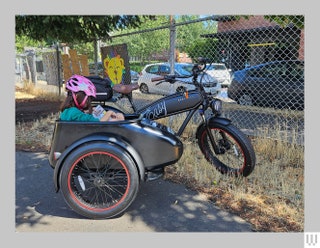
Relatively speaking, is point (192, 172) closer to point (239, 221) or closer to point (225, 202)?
point (225, 202)

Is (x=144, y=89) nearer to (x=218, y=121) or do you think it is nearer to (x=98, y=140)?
(x=218, y=121)

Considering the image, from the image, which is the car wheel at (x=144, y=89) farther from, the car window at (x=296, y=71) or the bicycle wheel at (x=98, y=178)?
the bicycle wheel at (x=98, y=178)

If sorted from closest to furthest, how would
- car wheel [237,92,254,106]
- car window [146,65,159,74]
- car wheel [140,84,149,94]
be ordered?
car wheel [237,92,254,106], car wheel [140,84,149,94], car window [146,65,159,74]

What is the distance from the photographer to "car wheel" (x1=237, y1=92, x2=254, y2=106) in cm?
948

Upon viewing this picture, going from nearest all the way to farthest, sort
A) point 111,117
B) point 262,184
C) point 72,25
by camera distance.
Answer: point 111,117 < point 262,184 < point 72,25

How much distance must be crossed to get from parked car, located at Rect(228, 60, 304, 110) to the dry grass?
3317 mm

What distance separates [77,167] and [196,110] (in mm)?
1705

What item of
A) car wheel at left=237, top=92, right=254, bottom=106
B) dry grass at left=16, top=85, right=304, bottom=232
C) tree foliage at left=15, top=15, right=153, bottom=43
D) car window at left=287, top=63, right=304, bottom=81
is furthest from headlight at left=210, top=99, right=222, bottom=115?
car wheel at left=237, top=92, right=254, bottom=106

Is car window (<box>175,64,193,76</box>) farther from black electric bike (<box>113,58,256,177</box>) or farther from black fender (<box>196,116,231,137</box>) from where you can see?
black fender (<box>196,116,231,137</box>)

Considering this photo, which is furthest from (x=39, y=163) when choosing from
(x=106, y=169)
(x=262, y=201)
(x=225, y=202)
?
(x=262, y=201)

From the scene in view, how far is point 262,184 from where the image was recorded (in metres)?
4.07

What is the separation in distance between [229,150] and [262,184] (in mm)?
569

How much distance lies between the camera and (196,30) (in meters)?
24.3

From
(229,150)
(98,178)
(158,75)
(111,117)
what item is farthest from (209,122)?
(158,75)
